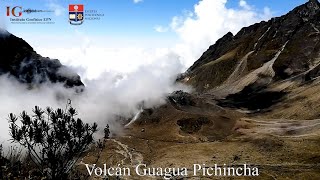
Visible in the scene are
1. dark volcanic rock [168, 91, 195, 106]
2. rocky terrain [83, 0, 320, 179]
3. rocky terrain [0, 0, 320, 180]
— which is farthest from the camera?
dark volcanic rock [168, 91, 195, 106]

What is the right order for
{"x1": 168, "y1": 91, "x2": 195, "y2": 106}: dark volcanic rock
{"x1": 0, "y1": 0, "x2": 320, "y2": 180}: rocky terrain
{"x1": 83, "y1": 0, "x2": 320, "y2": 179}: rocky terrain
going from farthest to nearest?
{"x1": 168, "y1": 91, "x2": 195, "y2": 106}: dark volcanic rock, {"x1": 83, "y1": 0, "x2": 320, "y2": 179}: rocky terrain, {"x1": 0, "y1": 0, "x2": 320, "y2": 180}: rocky terrain

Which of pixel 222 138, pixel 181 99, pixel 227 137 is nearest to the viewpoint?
pixel 227 137

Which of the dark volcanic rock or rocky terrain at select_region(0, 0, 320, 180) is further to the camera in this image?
the dark volcanic rock

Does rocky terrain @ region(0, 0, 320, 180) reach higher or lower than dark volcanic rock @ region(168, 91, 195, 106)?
lower

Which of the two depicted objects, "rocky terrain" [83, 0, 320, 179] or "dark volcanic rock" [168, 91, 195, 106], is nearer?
"rocky terrain" [83, 0, 320, 179]

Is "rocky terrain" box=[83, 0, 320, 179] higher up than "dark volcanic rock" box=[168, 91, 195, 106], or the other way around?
"dark volcanic rock" box=[168, 91, 195, 106]

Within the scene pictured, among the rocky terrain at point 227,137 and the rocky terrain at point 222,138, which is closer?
the rocky terrain at point 222,138

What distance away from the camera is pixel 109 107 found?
176000 millimetres

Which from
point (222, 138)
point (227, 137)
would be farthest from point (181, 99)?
point (227, 137)

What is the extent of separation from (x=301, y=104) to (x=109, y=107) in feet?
273

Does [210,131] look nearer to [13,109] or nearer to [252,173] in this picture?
[252,173]

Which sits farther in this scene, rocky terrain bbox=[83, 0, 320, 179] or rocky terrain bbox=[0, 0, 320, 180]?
rocky terrain bbox=[83, 0, 320, 179]

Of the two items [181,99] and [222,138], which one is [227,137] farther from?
[181,99]

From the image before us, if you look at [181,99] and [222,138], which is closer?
[222,138]
